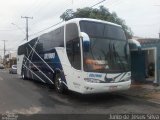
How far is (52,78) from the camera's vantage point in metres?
→ 18.9

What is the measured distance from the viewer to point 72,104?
14609mm

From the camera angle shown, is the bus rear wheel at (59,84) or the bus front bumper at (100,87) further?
the bus rear wheel at (59,84)

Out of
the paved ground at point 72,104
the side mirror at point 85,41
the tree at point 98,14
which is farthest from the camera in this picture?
the tree at point 98,14

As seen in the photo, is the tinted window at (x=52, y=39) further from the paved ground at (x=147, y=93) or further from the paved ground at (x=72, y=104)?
the paved ground at (x=147, y=93)

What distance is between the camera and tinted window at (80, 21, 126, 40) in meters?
15.2

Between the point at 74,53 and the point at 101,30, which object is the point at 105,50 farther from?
the point at 74,53

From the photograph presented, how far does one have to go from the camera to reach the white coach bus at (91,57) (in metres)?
14.5

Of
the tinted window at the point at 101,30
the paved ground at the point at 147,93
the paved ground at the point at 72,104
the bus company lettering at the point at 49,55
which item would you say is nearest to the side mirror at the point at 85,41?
the tinted window at the point at 101,30

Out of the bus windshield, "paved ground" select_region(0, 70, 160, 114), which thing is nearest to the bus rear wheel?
"paved ground" select_region(0, 70, 160, 114)

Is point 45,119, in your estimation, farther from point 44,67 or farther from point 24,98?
point 44,67

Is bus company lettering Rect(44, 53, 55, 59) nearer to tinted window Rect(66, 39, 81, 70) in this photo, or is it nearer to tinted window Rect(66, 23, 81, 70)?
tinted window Rect(66, 23, 81, 70)

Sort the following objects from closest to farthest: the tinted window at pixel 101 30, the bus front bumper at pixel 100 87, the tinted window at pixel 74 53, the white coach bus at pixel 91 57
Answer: the bus front bumper at pixel 100 87, the white coach bus at pixel 91 57, the tinted window at pixel 74 53, the tinted window at pixel 101 30

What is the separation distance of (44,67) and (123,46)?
21.2 feet

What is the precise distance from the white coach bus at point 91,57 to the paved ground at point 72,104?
60 centimetres
